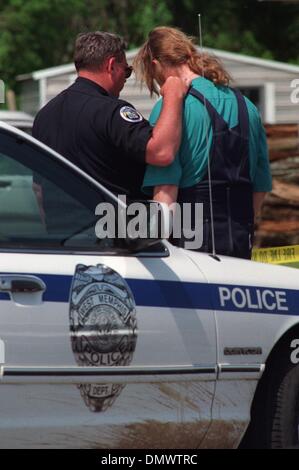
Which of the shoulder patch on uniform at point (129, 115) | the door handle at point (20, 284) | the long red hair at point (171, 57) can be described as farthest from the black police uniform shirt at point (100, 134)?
the door handle at point (20, 284)

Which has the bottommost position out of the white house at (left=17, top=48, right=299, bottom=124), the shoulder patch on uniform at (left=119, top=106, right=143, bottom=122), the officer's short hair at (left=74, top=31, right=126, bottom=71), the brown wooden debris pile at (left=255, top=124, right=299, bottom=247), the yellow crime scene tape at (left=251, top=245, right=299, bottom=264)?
the shoulder patch on uniform at (left=119, top=106, right=143, bottom=122)

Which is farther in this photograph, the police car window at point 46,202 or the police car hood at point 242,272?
the police car hood at point 242,272

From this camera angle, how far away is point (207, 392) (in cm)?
452

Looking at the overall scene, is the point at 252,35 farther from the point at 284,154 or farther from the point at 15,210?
the point at 15,210

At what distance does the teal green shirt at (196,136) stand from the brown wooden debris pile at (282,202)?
226 inches

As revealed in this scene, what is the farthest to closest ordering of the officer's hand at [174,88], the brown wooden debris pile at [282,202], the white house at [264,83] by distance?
the white house at [264,83] → the brown wooden debris pile at [282,202] → the officer's hand at [174,88]

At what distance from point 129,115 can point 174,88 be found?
0.80ft

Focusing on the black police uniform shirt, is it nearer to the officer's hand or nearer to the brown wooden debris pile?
the officer's hand

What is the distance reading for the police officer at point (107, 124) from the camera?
4.65 m

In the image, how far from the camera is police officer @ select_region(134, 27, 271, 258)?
4.86m

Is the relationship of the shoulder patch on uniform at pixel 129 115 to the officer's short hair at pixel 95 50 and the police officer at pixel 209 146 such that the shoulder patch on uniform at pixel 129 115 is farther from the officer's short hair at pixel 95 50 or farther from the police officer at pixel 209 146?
the officer's short hair at pixel 95 50

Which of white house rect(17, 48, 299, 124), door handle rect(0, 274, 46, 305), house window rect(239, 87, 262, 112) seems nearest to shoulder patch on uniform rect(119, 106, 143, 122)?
door handle rect(0, 274, 46, 305)

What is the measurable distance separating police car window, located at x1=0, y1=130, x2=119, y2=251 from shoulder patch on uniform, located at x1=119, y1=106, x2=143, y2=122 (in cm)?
43

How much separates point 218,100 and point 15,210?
1.17 m
